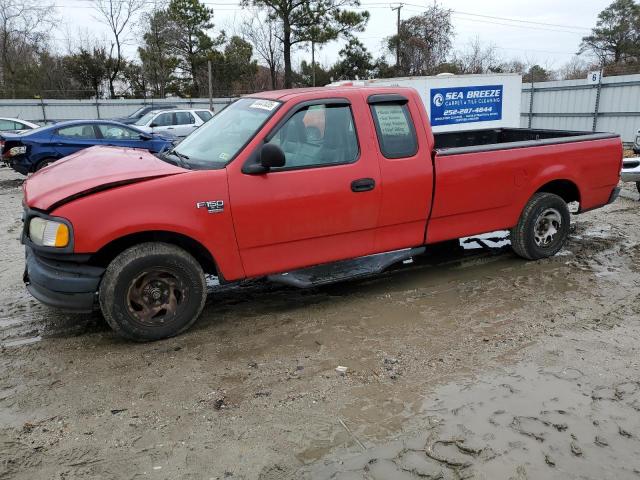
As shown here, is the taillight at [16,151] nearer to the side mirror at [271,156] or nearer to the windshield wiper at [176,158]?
the windshield wiper at [176,158]

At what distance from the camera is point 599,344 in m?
4.14

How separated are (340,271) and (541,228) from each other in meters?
2.75

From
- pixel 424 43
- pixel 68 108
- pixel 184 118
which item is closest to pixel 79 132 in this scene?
pixel 184 118

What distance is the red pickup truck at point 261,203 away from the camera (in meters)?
3.91

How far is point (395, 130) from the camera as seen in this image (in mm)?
4883

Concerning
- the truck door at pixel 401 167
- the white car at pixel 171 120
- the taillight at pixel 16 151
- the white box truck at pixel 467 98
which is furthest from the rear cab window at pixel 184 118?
the truck door at pixel 401 167

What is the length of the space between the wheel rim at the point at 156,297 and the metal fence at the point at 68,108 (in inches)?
873

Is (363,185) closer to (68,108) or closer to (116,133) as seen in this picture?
(116,133)

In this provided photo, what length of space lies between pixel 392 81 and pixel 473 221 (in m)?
9.55

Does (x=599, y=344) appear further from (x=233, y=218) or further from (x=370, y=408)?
(x=233, y=218)

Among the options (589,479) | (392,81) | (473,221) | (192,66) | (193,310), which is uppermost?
(192,66)

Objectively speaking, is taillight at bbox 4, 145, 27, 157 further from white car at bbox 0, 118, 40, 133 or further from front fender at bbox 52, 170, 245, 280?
front fender at bbox 52, 170, 245, 280

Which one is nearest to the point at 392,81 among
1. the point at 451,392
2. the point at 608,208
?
the point at 608,208

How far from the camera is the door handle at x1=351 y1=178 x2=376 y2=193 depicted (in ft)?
15.0
